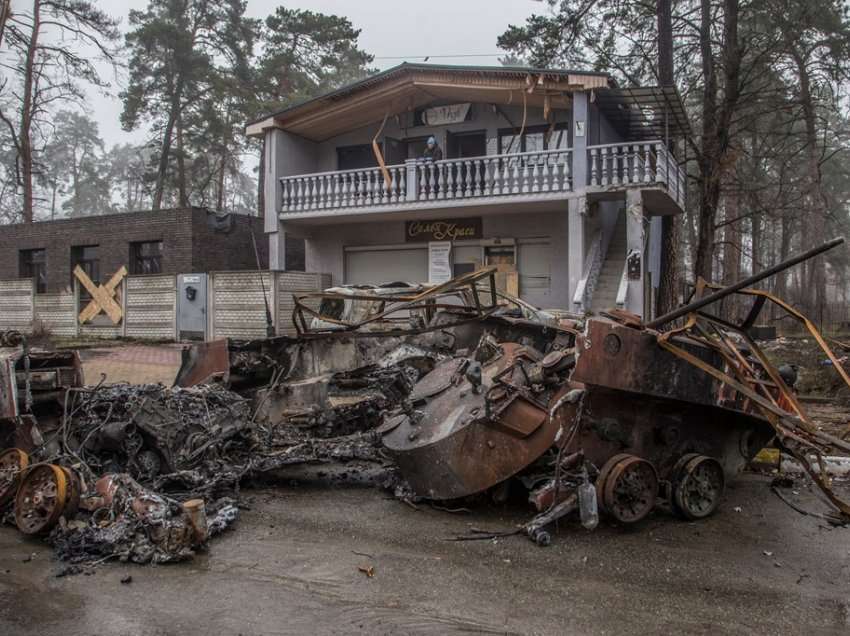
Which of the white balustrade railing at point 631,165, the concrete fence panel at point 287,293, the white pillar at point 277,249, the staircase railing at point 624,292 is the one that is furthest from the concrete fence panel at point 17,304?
the staircase railing at point 624,292

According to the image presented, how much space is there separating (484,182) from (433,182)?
1.32m

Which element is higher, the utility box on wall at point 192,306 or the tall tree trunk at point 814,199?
the tall tree trunk at point 814,199

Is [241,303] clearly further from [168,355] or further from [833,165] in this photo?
[833,165]

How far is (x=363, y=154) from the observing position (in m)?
21.1

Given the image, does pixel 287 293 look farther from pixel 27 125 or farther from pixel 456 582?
pixel 27 125

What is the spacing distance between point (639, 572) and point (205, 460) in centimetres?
391

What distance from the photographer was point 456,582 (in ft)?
13.7

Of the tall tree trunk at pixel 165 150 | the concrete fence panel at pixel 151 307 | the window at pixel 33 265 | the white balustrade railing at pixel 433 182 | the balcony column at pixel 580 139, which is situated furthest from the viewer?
the tall tree trunk at pixel 165 150

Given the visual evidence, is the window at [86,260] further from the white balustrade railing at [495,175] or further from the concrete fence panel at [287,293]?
the white balustrade railing at [495,175]

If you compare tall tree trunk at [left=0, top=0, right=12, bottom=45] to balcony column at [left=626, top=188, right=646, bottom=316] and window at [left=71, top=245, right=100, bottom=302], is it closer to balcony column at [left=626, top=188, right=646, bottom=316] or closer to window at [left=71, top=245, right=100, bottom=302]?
window at [left=71, top=245, right=100, bottom=302]

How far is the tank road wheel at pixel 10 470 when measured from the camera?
5.48 meters

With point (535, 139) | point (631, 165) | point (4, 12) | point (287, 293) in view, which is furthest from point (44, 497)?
point (4, 12)

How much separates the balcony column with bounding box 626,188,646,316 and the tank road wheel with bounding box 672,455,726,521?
10122 mm

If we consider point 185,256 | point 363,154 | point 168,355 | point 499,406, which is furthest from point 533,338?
point 185,256
